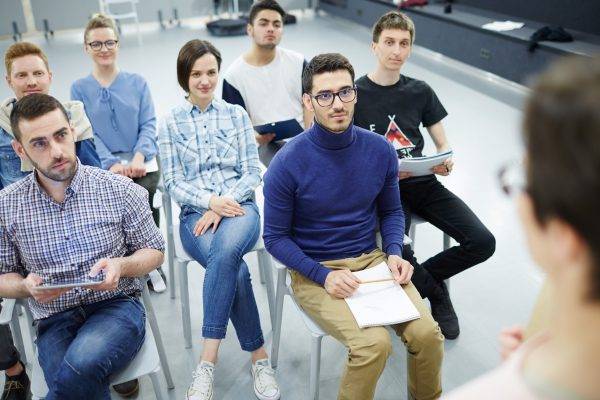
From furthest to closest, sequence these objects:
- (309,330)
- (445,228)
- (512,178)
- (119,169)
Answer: (119,169) < (445,228) < (309,330) < (512,178)

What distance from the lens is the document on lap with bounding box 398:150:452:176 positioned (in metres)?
2.18

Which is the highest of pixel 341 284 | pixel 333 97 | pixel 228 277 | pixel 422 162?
pixel 333 97

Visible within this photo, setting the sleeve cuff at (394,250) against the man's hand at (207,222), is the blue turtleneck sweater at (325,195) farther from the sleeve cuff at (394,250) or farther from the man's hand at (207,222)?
the man's hand at (207,222)

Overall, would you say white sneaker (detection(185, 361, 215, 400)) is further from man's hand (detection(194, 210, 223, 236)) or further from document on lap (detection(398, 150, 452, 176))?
document on lap (detection(398, 150, 452, 176))

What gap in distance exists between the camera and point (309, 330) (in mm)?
1851

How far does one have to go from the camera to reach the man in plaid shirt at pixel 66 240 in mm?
1675

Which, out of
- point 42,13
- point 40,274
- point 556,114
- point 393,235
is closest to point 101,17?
point 40,274

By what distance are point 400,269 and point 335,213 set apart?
305 millimetres

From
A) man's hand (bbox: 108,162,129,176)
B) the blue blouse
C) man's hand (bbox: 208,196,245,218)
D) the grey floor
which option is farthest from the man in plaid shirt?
the blue blouse

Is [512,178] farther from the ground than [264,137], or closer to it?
farther from the ground

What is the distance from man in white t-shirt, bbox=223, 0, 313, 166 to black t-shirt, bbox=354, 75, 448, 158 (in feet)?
1.66

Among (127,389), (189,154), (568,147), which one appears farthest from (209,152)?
(568,147)

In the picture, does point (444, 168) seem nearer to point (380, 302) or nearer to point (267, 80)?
point (380, 302)

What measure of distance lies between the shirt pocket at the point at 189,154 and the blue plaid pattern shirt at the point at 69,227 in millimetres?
563
